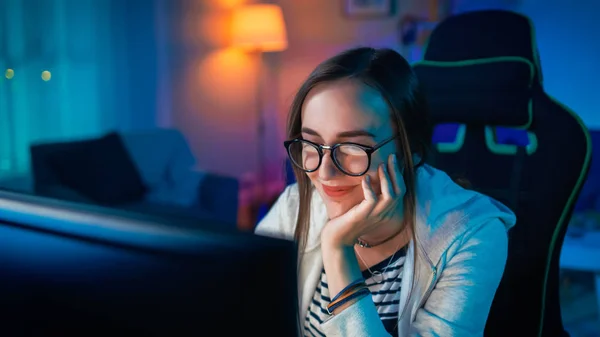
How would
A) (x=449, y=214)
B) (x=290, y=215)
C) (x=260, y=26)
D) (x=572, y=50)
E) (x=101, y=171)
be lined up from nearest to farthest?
1. (x=449, y=214)
2. (x=290, y=215)
3. (x=101, y=171)
4. (x=572, y=50)
5. (x=260, y=26)

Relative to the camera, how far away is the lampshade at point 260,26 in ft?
13.6

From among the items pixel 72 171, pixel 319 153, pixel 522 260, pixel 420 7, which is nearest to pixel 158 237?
pixel 319 153

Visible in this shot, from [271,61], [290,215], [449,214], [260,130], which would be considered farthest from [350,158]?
[271,61]

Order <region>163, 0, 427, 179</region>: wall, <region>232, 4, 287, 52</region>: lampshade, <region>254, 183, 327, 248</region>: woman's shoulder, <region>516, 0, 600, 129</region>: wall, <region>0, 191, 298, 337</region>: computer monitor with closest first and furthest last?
<region>0, 191, 298, 337</region>: computer monitor → <region>254, 183, 327, 248</region>: woman's shoulder → <region>516, 0, 600, 129</region>: wall → <region>232, 4, 287, 52</region>: lampshade → <region>163, 0, 427, 179</region>: wall

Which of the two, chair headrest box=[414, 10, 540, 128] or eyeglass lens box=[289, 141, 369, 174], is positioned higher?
chair headrest box=[414, 10, 540, 128]

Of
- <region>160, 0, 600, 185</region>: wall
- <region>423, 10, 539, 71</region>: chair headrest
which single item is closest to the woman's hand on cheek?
<region>423, 10, 539, 71</region>: chair headrest

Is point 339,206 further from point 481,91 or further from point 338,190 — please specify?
point 481,91

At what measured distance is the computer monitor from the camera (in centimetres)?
40

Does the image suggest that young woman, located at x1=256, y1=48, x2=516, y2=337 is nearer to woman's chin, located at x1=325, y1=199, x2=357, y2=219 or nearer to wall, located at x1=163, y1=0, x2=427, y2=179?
woman's chin, located at x1=325, y1=199, x2=357, y2=219

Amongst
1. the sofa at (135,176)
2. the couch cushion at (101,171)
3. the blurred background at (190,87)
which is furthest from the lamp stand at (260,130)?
the couch cushion at (101,171)

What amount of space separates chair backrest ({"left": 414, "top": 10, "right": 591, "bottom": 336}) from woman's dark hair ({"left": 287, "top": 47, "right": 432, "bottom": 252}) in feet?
0.87

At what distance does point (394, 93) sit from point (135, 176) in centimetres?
258

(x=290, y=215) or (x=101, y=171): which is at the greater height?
(x=290, y=215)

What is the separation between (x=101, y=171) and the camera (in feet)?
10.1
